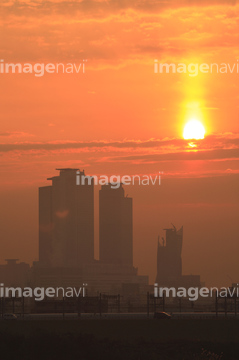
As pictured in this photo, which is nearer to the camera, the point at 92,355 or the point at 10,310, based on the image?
the point at 92,355

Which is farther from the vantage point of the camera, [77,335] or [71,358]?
[77,335]

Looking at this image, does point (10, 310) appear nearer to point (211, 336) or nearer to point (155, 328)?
point (155, 328)

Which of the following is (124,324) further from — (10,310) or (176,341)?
(10,310)

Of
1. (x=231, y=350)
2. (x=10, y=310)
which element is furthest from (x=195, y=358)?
(x=10, y=310)

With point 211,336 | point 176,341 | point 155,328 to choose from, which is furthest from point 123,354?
point 155,328

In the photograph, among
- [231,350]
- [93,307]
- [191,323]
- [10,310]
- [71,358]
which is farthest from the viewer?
[10,310]

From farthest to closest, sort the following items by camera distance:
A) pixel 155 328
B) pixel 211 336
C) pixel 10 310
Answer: pixel 10 310
pixel 155 328
pixel 211 336
